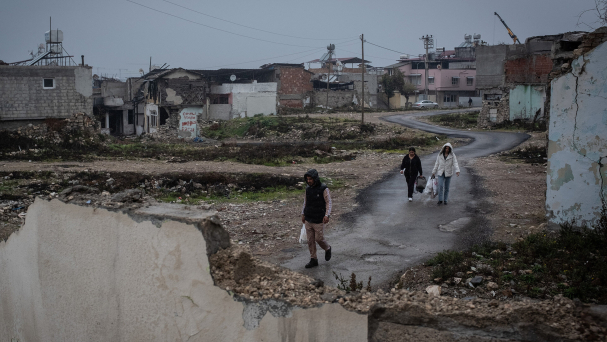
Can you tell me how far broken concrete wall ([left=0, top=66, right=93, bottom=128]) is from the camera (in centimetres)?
2555

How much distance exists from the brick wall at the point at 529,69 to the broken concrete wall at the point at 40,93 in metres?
25.9

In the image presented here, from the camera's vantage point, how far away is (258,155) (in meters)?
20.8

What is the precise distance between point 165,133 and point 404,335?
36457 mm

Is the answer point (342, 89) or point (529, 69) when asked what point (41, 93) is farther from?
point (342, 89)

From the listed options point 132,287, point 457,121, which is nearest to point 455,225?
point 132,287

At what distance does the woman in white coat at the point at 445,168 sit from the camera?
1026 cm

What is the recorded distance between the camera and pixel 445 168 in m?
10.4

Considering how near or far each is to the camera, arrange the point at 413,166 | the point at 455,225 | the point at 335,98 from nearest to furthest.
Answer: the point at 455,225
the point at 413,166
the point at 335,98

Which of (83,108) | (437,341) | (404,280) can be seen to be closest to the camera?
(437,341)

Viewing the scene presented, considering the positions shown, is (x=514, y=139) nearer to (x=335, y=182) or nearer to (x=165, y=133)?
(x=335, y=182)

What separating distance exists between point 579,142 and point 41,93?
2692cm

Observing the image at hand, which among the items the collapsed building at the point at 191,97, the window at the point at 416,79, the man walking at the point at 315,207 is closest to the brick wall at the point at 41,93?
the collapsed building at the point at 191,97

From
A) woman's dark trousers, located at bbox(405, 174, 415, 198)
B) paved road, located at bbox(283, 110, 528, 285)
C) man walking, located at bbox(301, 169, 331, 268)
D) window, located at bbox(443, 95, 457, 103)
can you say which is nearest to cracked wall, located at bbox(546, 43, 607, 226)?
paved road, located at bbox(283, 110, 528, 285)

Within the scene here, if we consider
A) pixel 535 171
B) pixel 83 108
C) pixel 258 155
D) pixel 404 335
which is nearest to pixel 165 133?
pixel 83 108
